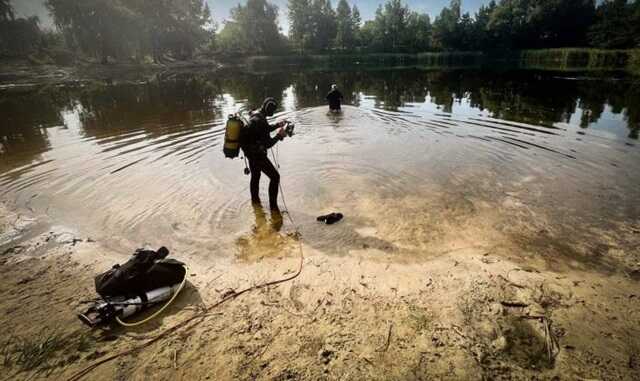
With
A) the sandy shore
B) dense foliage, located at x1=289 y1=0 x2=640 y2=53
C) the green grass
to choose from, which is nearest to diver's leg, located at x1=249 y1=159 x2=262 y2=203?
the sandy shore

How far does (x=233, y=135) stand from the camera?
665 centimetres

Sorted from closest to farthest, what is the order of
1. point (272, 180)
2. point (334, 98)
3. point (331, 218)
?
point (331, 218)
point (272, 180)
point (334, 98)

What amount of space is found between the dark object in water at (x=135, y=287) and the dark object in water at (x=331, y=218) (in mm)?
3266

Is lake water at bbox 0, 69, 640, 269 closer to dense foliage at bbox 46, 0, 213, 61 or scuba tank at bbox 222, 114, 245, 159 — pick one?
scuba tank at bbox 222, 114, 245, 159

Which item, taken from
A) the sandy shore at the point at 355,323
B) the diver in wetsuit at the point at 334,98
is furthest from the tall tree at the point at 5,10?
the sandy shore at the point at 355,323

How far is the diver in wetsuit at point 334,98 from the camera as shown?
62.5 feet

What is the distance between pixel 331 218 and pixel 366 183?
265 centimetres

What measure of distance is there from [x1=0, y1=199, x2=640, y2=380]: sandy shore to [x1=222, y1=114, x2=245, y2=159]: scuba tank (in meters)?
2.46

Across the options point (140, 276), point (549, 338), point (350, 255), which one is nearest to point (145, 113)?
point (140, 276)

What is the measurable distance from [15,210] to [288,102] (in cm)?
2014

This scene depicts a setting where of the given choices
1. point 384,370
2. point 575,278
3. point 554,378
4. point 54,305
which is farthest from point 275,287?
point 575,278

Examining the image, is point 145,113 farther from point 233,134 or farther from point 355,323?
point 355,323

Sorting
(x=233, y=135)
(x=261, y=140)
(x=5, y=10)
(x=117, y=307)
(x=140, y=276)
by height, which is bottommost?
(x=117, y=307)

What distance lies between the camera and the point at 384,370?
3385 mm
